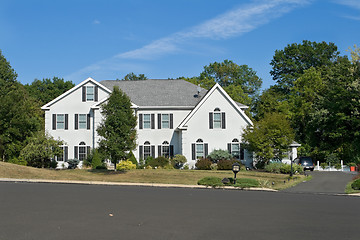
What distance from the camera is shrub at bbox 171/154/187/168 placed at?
41.8 metres

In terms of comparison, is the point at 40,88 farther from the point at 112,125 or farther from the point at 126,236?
the point at 126,236

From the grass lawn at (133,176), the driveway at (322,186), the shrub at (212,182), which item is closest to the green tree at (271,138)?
the grass lawn at (133,176)

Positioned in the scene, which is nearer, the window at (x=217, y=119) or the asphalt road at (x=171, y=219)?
the asphalt road at (x=171, y=219)

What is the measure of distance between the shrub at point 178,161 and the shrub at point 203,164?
5.85ft

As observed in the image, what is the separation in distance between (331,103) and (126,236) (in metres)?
49.4

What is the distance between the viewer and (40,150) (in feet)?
132

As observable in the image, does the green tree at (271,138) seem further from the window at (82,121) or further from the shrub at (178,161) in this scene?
the window at (82,121)

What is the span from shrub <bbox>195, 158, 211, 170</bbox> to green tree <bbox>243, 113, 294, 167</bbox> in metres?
4.41

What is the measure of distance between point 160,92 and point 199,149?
30.9 ft

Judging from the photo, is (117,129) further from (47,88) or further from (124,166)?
(47,88)

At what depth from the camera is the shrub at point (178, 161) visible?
41.8m

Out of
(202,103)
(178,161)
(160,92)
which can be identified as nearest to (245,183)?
(178,161)

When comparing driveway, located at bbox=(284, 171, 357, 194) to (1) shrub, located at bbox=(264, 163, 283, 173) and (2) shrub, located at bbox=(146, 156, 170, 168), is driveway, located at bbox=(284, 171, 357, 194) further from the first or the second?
(2) shrub, located at bbox=(146, 156, 170, 168)

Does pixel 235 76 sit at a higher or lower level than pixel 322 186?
higher
